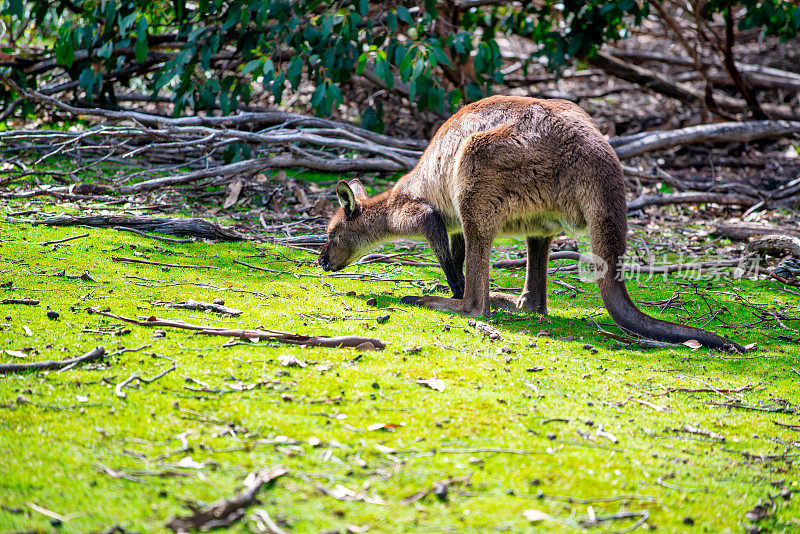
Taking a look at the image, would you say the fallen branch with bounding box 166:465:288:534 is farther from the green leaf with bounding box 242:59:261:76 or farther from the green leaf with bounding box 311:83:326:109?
the green leaf with bounding box 242:59:261:76

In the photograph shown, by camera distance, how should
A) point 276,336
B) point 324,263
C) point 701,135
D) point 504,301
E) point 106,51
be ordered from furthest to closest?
point 701,135 < point 106,51 < point 324,263 < point 504,301 < point 276,336

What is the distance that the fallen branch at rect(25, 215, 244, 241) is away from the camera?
18.2 ft

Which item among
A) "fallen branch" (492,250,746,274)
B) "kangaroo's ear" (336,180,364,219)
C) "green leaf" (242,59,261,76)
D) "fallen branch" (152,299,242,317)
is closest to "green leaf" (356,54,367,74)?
"green leaf" (242,59,261,76)

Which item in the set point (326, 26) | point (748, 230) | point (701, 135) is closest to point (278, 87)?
point (326, 26)

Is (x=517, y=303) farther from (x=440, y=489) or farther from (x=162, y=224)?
(x=162, y=224)

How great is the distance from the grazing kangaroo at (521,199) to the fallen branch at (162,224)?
5.22ft

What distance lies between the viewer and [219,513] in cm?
194

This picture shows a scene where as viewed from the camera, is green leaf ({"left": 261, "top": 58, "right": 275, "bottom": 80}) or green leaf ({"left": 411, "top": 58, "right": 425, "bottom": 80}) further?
green leaf ({"left": 261, "top": 58, "right": 275, "bottom": 80})

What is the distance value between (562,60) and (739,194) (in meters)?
2.63

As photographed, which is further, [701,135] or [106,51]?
[701,135]

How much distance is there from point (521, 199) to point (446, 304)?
0.86m

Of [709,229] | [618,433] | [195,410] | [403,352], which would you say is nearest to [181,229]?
[403,352]

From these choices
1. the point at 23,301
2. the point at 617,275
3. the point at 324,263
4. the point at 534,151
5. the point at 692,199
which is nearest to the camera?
the point at 23,301

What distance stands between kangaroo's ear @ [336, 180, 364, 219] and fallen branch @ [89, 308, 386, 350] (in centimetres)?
206
